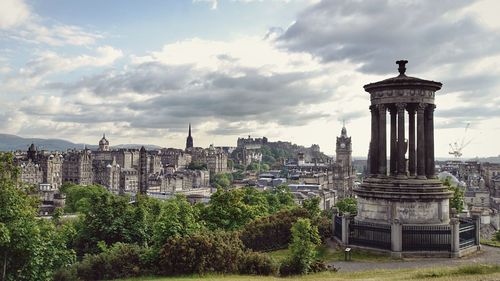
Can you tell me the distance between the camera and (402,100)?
98.6ft

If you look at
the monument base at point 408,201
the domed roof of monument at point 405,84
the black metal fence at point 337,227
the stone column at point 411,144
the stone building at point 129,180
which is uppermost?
the domed roof of monument at point 405,84

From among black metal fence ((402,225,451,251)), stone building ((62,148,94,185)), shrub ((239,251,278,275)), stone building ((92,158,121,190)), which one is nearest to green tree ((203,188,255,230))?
black metal fence ((402,225,451,251))

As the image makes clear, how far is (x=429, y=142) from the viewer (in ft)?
104

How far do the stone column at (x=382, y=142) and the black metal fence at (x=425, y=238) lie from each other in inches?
183

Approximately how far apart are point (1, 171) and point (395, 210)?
818 inches

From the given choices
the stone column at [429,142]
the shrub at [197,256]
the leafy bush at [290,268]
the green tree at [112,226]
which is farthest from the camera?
the green tree at [112,226]

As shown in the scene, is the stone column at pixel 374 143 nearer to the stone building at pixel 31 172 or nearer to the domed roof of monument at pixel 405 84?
the domed roof of monument at pixel 405 84

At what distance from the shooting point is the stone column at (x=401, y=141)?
30.0 m

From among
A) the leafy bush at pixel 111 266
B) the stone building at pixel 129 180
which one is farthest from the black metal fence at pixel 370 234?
the stone building at pixel 129 180

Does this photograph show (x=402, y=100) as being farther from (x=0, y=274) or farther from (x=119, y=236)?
(x=0, y=274)

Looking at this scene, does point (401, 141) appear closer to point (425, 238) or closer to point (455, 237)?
point (425, 238)

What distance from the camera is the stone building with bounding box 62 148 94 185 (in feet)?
527

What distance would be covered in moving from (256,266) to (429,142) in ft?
48.7

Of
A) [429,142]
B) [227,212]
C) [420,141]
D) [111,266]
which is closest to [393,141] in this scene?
[420,141]
